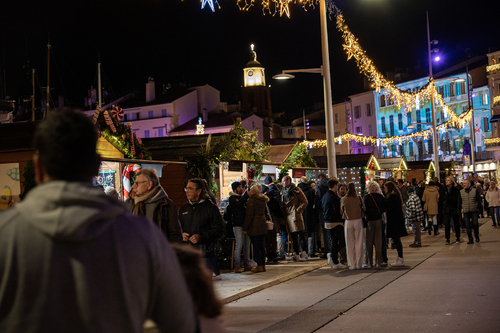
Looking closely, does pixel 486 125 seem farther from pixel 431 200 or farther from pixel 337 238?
pixel 337 238

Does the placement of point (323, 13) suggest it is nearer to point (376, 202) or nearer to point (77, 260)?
point (376, 202)

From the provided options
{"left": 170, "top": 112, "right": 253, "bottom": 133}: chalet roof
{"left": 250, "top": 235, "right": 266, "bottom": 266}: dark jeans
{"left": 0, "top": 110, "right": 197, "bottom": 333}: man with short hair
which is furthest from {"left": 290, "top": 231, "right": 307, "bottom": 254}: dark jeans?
{"left": 170, "top": 112, "right": 253, "bottom": 133}: chalet roof

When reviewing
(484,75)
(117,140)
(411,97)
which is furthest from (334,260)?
(484,75)

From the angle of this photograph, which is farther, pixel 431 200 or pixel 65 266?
pixel 431 200

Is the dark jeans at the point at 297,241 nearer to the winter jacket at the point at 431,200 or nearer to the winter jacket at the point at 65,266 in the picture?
the winter jacket at the point at 431,200

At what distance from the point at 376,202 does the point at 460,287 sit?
3.83m

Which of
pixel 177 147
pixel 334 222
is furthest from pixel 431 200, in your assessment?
pixel 177 147

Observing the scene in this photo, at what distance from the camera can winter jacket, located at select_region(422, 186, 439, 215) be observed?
65.7 feet

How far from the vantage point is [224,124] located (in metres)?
68.5

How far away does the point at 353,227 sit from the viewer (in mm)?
12922

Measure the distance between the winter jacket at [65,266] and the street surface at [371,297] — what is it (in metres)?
5.45

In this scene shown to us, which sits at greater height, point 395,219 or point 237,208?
point 237,208

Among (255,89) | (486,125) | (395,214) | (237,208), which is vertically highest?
(255,89)

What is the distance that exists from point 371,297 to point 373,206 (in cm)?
419
